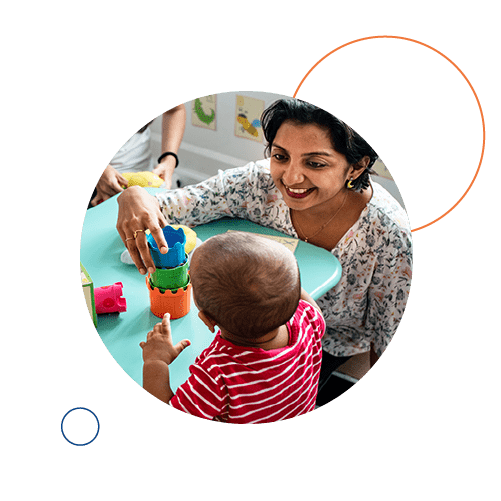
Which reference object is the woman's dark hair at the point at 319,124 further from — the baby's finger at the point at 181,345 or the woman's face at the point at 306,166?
the baby's finger at the point at 181,345

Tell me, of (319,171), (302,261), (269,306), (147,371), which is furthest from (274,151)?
(147,371)

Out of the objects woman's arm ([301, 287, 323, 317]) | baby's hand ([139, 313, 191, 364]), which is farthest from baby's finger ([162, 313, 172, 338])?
woman's arm ([301, 287, 323, 317])

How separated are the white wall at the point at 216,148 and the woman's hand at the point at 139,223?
143mm

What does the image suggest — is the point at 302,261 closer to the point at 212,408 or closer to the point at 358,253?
the point at 358,253

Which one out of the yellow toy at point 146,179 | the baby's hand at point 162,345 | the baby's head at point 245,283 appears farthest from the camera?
the yellow toy at point 146,179

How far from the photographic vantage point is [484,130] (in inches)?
63.8

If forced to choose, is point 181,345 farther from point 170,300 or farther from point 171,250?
point 171,250

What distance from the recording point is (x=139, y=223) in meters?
1.62

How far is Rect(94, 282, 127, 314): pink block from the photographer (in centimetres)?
155

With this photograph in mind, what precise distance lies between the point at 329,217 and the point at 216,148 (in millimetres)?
438

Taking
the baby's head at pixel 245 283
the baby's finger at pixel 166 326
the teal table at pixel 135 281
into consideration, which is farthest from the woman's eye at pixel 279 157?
the baby's finger at pixel 166 326

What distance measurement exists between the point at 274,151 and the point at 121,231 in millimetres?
594

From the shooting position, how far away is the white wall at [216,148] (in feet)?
5.16

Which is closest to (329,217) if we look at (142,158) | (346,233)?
(346,233)
